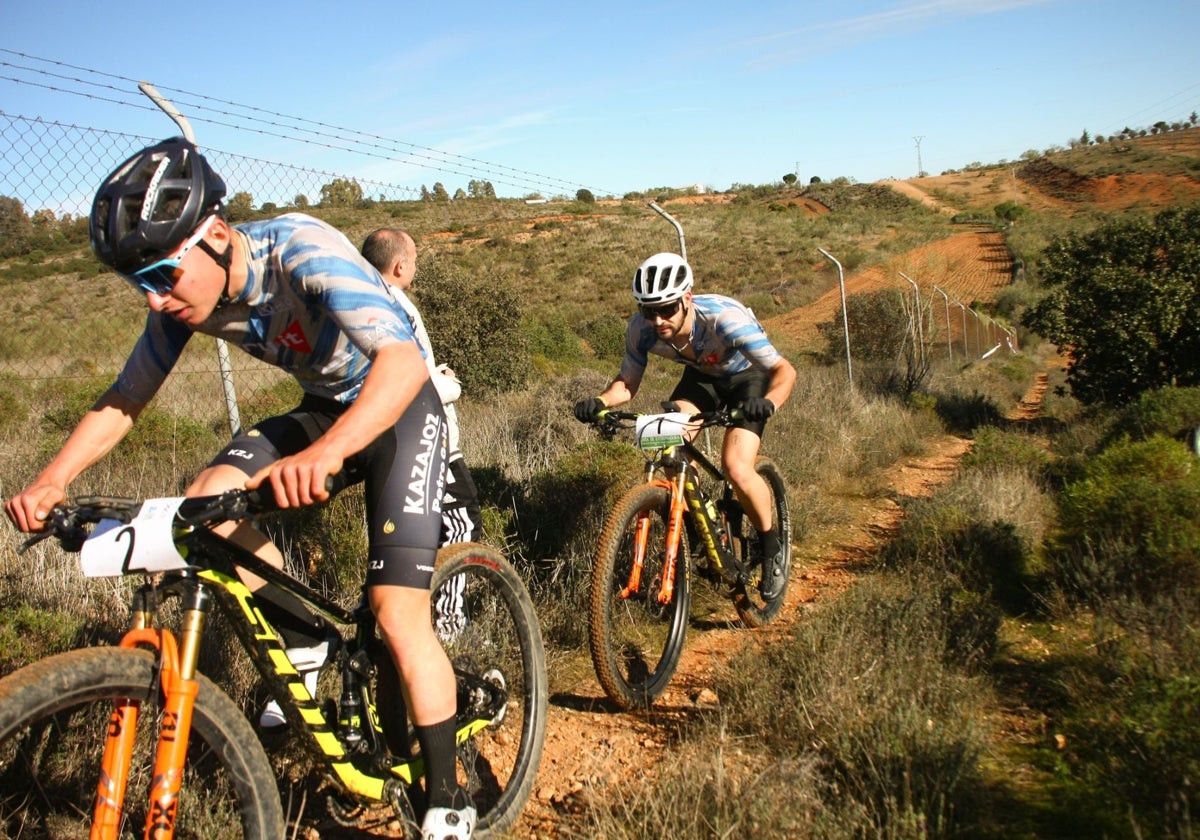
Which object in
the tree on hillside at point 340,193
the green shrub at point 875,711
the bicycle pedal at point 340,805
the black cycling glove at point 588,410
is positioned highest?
the tree on hillside at point 340,193

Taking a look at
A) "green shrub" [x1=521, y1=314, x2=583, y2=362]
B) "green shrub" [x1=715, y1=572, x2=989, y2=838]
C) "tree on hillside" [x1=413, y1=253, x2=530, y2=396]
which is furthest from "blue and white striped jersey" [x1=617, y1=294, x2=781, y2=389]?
"green shrub" [x1=521, y1=314, x2=583, y2=362]

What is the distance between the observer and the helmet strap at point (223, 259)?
2236mm

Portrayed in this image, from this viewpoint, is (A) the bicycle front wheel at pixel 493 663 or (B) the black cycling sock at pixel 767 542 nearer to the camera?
→ (A) the bicycle front wheel at pixel 493 663

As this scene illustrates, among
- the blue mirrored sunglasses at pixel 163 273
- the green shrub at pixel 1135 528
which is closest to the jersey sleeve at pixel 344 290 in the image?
the blue mirrored sunglasses at pixel 163 273

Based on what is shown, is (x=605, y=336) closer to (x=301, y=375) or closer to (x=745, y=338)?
(x=745, y=338)

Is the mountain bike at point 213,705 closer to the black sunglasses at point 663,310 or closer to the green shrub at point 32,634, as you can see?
the green shrub at point 32,634

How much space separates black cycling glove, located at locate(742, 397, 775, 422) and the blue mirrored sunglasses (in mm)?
2680

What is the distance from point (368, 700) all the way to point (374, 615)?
29 cm

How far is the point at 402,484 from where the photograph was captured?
2525mm

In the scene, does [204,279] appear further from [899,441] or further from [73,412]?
[899,441]

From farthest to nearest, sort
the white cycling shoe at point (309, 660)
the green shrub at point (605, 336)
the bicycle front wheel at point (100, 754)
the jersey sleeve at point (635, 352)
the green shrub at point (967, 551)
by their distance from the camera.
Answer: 1. the green shrub at point (605, 336)
2. the green shrub at point (967, 551)
3. the jersey sleeve at point (635, 352)
4. the white cycling shoe at point (309, 660)
5. the bicycle front wheel at point (100, 754)

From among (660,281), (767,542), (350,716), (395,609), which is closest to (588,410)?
(660,281)

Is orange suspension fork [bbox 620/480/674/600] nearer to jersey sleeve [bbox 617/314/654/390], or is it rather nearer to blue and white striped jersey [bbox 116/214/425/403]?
jersey sleeve [bbox 617/314/654/390]

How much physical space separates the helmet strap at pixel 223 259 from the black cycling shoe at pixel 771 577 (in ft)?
11.6
